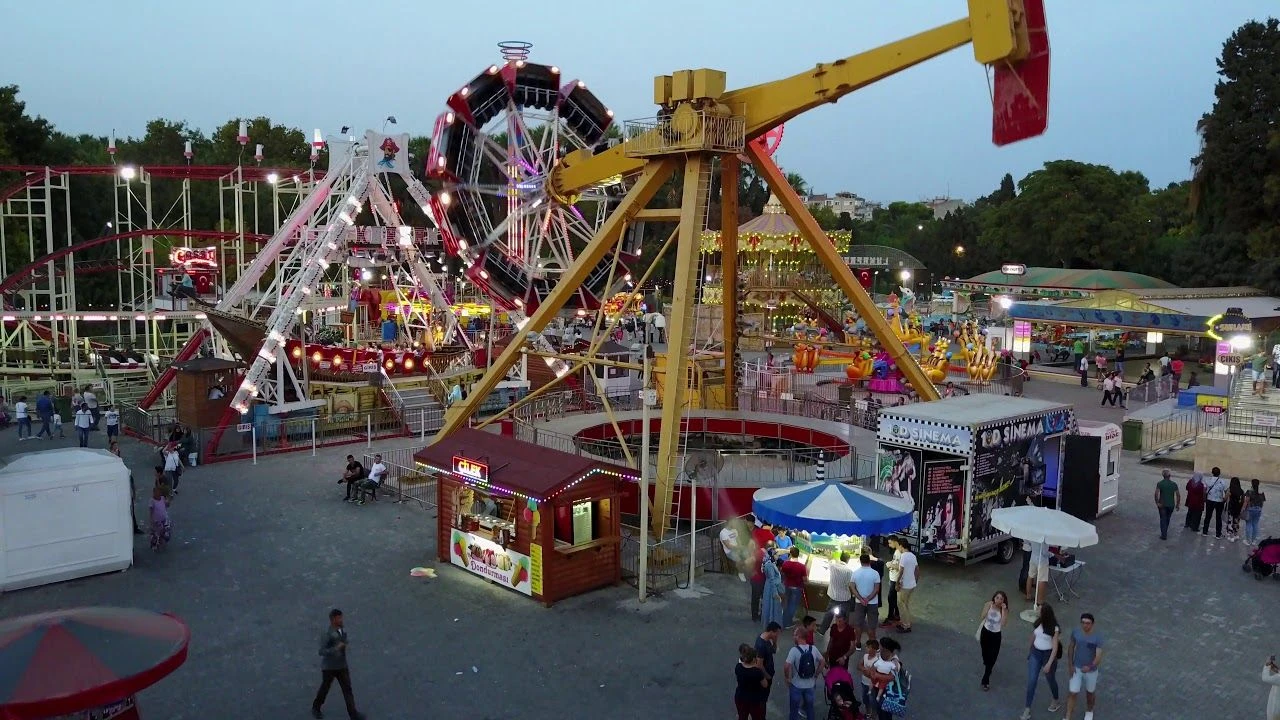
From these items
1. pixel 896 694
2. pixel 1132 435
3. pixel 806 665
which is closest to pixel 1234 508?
pixel 1132 435

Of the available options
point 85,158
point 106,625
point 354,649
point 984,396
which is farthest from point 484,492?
point 85,158

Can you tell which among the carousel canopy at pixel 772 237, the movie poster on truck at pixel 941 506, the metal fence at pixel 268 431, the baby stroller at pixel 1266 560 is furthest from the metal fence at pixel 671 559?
the carousel canopy at pixel 772 237

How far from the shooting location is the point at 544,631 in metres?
13.8

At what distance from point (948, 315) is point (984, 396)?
5023 centimetres

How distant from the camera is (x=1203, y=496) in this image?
18.8 metres

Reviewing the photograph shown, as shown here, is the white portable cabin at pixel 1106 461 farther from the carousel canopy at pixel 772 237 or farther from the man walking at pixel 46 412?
the man walking at pixel 46 412

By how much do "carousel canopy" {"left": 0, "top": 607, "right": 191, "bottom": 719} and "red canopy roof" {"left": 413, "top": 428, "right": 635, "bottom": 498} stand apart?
6489mm

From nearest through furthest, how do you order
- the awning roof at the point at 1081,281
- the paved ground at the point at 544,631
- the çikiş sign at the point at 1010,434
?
the paved ground at the point at 544,631
the çikiş sign at the point at 1010,434
the awning roof at the point at 1081,281

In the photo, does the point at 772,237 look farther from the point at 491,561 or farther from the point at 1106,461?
the point at 491,561

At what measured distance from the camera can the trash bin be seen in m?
26.9

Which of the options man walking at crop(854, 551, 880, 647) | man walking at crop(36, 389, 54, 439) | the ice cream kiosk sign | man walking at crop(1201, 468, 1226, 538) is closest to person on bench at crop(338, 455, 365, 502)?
the ice cream kiosk sign

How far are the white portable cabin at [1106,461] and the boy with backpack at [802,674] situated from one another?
11.3 meters

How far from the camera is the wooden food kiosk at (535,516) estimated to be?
14867 mm

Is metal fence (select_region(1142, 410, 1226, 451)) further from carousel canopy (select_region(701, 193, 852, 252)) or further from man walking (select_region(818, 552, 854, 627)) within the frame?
man walking (select_region(818, 552, 854, 627))
